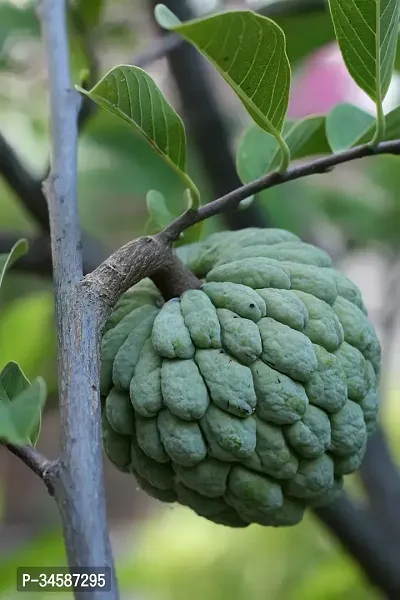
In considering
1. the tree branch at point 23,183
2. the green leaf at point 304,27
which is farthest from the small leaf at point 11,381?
the green leaf at point 304,27

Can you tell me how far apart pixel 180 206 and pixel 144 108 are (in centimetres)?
105

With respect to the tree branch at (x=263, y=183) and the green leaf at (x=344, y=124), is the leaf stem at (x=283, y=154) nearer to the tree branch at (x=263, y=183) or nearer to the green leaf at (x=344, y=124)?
the tree branch at (x=263, y=183)

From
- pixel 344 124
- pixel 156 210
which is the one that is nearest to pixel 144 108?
pixel 156 210

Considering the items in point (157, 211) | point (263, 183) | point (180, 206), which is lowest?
point (263, 183)

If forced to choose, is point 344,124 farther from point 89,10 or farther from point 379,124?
point 89,10

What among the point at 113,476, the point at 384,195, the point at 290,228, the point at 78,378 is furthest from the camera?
the point at 113,476

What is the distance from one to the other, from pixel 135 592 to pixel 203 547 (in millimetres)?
343

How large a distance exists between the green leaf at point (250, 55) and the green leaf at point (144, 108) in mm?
69

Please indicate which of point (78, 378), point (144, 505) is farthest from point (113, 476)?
point (78, 378)

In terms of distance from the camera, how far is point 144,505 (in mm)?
4191

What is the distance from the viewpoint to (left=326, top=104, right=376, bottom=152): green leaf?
1.06 m

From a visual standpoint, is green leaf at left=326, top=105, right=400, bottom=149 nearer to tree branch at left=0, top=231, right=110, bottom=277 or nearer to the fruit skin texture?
the fruit skin texture

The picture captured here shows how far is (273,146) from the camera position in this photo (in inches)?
44.8

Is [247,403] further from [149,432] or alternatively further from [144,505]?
[144,505]
